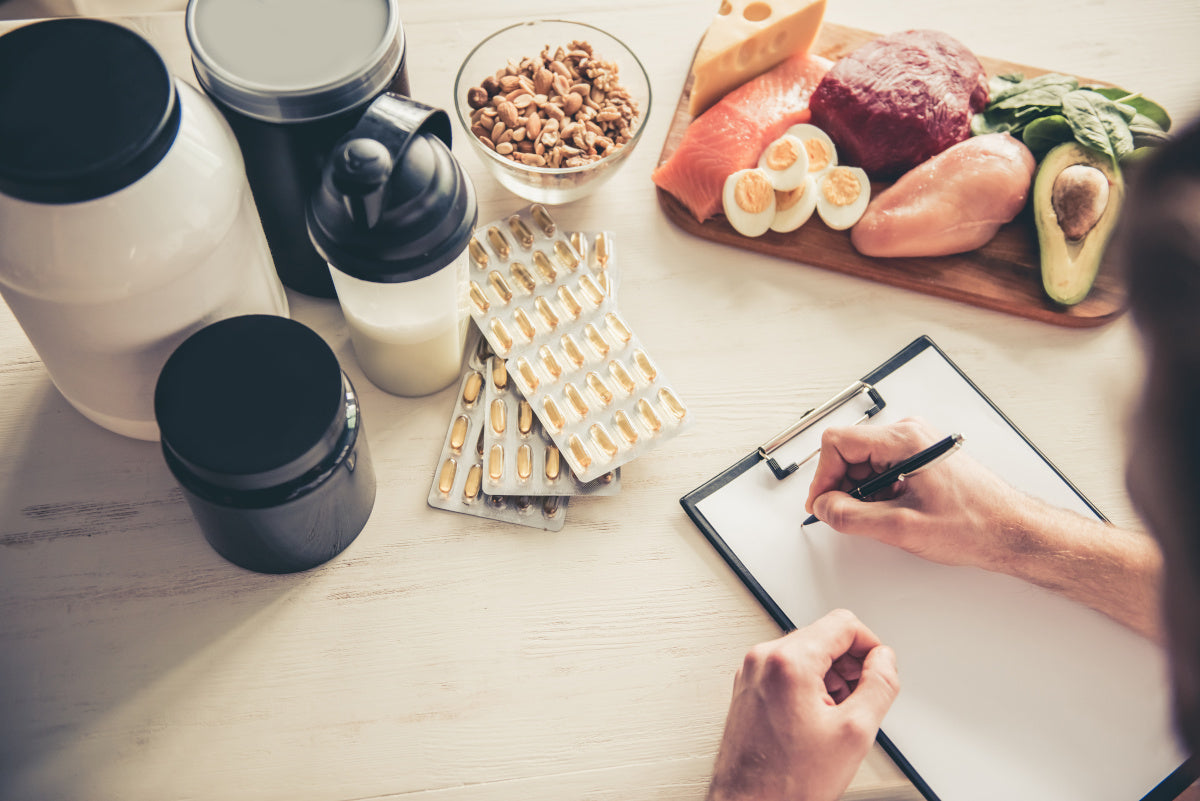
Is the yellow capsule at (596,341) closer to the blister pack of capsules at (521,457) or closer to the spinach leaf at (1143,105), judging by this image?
the blister pack of capsules at (521,457)

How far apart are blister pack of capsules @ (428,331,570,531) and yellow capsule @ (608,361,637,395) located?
0.13 m

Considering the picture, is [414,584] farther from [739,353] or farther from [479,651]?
[739,353]

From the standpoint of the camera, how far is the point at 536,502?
32.6 inches

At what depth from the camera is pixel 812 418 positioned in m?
0.87

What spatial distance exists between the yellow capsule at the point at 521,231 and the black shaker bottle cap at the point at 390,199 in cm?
26

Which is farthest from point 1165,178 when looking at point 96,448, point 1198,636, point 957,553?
point 96,448

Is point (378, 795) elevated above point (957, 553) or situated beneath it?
situated beneath

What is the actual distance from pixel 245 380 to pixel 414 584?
10.6 inches

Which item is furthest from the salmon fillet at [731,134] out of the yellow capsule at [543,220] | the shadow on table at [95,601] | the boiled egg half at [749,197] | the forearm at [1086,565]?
the shadow on table at [95,601]

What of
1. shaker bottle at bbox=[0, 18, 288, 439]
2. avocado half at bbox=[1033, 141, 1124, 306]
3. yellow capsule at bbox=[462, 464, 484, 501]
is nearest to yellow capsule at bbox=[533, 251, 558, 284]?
yellow capsule at bbox=[462, 464, 484, 501]

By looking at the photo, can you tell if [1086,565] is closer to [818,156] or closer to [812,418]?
[812,418]

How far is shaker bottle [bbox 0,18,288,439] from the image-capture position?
0.53m

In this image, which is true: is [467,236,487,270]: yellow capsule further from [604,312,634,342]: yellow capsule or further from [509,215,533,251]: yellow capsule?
[604,312,634,342]: yellow capsule

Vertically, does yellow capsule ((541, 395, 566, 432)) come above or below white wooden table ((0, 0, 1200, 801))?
above
